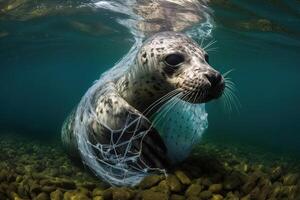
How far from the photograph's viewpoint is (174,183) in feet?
13.5

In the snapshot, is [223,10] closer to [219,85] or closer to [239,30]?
[239,30]

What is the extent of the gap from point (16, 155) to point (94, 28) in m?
11.3

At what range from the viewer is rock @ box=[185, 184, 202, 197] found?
3990 mm

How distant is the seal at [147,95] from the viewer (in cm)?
441

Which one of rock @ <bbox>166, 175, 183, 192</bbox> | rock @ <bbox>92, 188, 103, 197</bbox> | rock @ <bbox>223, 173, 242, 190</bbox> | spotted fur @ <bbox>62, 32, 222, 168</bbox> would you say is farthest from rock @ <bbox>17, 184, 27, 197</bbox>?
rock @ <bbox>223, 173, 242, 190</bbox>

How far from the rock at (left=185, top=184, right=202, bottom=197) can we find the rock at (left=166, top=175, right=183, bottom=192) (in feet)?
0.34

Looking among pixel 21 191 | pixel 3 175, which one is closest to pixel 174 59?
pixel 21 191

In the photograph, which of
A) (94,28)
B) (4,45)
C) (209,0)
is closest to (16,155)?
(209,0)

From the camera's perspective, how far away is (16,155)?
8836 millimetres

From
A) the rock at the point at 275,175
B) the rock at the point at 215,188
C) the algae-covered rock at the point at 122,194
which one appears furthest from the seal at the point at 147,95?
the rock at the point at 275,175

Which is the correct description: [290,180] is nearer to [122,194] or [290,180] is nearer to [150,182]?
[150,182]

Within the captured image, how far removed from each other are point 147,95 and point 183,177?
5.13ft

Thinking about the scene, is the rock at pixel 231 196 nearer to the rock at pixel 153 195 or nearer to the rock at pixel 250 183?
the rock at pixel 250 183

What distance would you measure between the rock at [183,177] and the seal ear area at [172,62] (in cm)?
135
